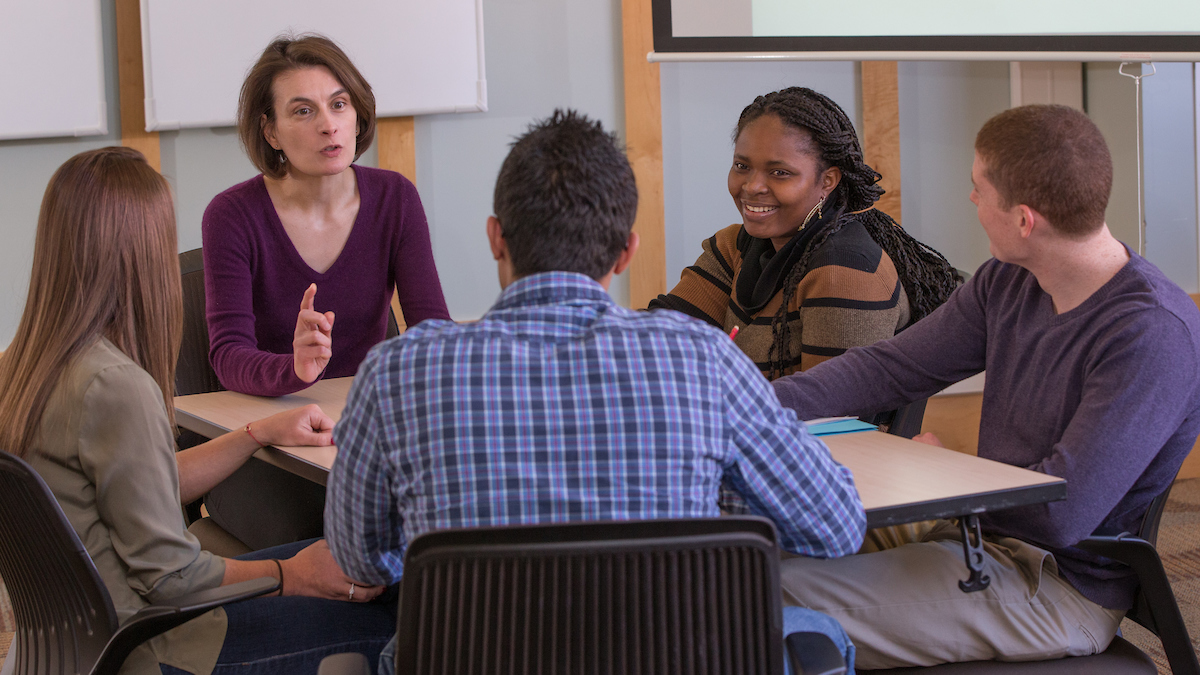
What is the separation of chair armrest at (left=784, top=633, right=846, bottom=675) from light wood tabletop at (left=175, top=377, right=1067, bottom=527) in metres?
0.20

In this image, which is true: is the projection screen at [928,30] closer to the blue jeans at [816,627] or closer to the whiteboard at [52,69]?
the whiteboard at [52,69]

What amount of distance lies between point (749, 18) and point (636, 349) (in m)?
2.38

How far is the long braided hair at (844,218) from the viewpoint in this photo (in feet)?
6.49

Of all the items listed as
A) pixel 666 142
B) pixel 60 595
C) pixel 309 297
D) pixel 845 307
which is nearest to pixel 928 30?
pixel 666 142

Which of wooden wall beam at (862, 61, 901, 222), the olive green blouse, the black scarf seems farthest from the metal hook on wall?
the olive green blouse

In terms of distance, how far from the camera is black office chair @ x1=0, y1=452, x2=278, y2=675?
107 cm

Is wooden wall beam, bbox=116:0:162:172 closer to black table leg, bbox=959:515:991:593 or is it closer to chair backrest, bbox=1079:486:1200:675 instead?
black table leg, bbox=959:515:991:593

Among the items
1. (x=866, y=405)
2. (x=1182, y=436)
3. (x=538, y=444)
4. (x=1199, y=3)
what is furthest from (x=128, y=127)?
(x=1199, y=3)

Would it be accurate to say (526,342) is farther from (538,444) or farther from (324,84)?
(324,84)

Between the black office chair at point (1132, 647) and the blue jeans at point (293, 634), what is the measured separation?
681mm

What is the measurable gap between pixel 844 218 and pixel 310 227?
3.73 ft

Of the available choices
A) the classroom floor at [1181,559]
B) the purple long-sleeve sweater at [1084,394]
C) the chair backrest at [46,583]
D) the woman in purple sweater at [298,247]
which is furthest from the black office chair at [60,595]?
the classroom floor at [1181,559]

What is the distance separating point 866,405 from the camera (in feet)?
5.41

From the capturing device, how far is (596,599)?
0.83m
